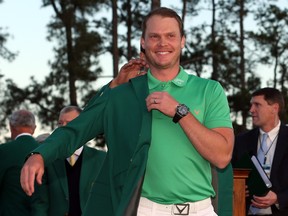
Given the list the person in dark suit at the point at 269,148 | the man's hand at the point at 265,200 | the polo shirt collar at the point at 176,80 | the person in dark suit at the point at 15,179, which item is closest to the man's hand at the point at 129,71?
the polo shirt collar at the point at 176,80

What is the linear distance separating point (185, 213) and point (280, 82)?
106 ft

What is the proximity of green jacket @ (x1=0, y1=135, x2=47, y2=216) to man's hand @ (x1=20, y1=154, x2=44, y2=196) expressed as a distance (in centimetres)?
462

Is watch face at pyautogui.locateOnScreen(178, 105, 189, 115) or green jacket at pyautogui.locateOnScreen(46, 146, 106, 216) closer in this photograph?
watch face at pyautogui.locateOnScreen(178, 105, 189, 115)

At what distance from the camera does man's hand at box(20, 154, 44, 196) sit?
148 inches

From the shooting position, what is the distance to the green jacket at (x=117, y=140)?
13.0ft

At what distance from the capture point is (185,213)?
400 centimetres

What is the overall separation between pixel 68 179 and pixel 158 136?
4631 mm

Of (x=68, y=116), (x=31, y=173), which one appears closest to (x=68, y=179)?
(x=68, y=116)

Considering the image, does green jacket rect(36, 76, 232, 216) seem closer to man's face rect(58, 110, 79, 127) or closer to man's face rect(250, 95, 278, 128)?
man's face rect(58, 110, 79, 127)

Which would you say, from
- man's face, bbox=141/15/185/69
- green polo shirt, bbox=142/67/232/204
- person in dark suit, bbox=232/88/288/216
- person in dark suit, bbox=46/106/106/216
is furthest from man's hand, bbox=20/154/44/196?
person in dark suit, bbox=232/88/288/216

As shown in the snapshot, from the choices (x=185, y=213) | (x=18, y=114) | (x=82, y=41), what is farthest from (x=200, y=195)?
(x=82, y=41)

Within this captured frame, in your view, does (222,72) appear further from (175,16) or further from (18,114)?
(175,16)

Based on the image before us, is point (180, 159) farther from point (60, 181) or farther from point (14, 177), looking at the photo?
point (14, 177)

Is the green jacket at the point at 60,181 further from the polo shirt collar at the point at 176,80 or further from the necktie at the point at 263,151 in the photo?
the polo shirt collar at the point at 176,80
